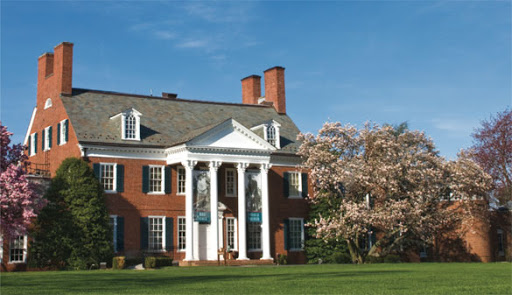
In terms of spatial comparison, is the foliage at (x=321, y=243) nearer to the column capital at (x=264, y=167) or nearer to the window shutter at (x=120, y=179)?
the column capital at (x=264, y=167)

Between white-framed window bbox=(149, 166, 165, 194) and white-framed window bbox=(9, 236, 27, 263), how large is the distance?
293 inches

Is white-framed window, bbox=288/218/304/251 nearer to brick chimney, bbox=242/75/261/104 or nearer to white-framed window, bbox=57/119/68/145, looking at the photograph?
brick chimney, bbox=242/75/261/104

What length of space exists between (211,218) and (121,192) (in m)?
5.21

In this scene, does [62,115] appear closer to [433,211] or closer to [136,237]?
[136,237]

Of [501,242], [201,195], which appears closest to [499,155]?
[501,242]

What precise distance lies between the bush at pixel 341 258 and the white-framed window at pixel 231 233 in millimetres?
5960

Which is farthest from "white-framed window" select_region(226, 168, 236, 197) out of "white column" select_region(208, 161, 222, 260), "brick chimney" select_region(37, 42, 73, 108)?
"brick chimney" select_region(37, 42, 73, 108)

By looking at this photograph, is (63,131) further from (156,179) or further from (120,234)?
(120,234)

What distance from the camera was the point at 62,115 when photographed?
39.2m

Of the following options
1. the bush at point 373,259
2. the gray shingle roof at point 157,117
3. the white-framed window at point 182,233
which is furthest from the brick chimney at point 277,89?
the bush at point 373,259

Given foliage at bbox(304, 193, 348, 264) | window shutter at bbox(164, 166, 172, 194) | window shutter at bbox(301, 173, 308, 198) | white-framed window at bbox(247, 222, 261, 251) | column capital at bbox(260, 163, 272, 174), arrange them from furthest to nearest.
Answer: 1. window shutter at bbox(301, 173, 308, 198)
2. foliage at bbox(304, 193, 348, 264)
3. white-framed window at bbox(247, 222, 261, 251)
4. column capital at bbox(260, 163, 272, 174)
5. window shutter at bbox(164, 166, 172, 194)

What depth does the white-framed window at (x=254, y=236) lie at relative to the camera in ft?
135

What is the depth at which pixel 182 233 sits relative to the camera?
3928 centimetres

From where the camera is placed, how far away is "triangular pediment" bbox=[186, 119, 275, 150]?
3809 centimetres
